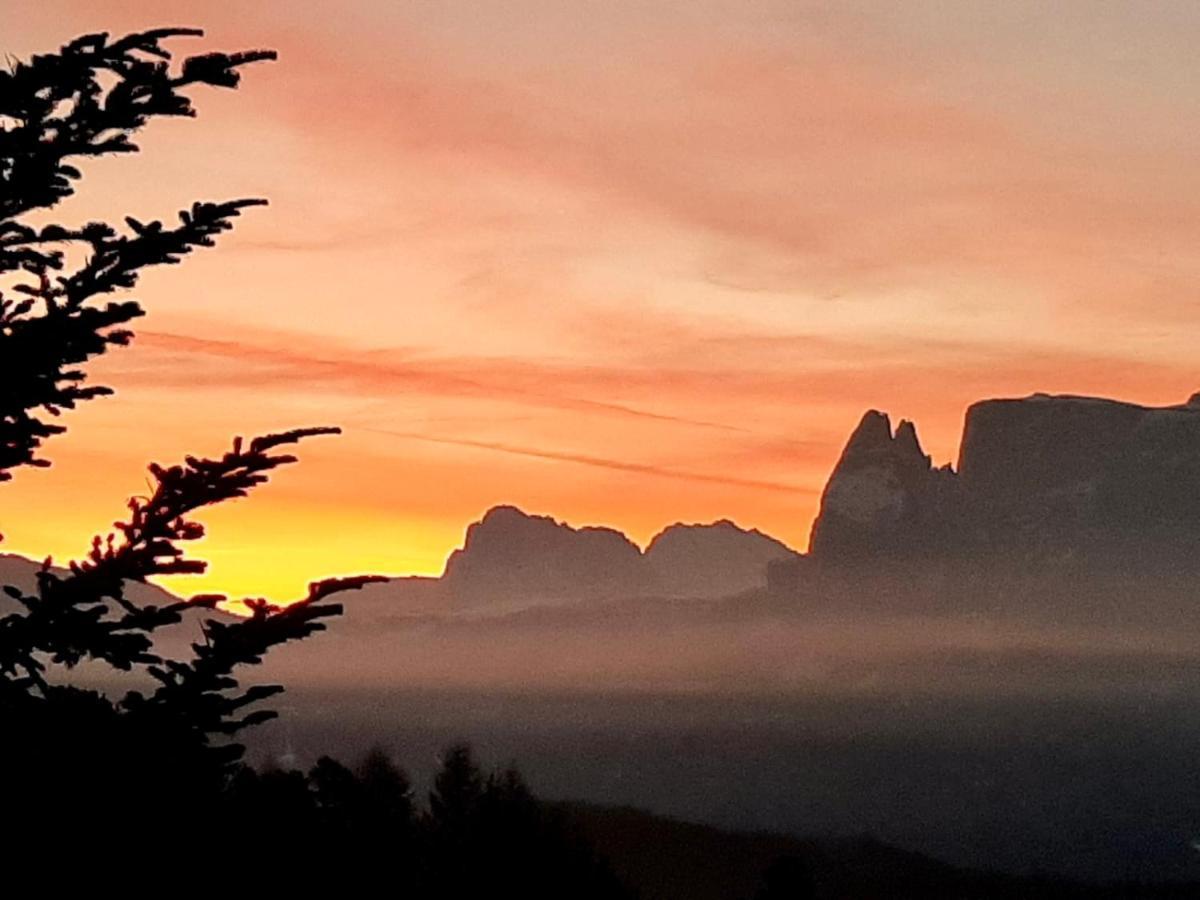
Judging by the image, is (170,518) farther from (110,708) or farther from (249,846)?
(249,846)

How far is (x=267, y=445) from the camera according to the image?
29.8 feet

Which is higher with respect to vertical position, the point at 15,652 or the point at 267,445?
the point at 267,445

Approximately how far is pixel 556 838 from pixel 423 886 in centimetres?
2133

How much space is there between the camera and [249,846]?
8320 mm

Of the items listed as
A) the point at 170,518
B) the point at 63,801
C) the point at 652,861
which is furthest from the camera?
the point at 652,861

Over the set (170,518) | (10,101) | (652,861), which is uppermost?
(10,101)

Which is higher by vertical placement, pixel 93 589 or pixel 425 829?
pixel 93 589

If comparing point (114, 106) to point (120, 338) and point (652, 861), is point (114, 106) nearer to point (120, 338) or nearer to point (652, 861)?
point (120, 338)

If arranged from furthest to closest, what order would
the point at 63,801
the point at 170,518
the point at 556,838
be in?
the point at 556,838
the point at 170,518
the point at 63,801

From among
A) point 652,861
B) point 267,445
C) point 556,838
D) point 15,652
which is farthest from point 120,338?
point 652,861

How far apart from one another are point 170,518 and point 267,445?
870mm

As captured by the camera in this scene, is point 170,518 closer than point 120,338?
No

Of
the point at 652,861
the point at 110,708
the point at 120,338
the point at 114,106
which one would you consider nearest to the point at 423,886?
the point at 110,708

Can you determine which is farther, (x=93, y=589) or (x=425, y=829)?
(x=425, y=829)
